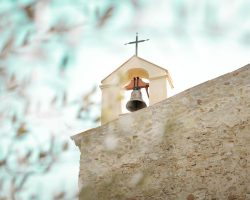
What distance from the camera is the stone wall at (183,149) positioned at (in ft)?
15.3

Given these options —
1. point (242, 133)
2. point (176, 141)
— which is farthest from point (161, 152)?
point (242, 133)

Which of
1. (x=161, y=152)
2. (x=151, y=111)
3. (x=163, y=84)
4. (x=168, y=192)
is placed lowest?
(x=168, y=192)

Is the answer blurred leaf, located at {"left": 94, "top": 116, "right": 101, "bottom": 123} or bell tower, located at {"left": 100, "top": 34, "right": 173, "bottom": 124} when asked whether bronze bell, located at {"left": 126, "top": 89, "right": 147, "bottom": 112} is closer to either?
bell tower, located at {"left": 100, "top": 34, "right": 173, "bottom": 124}

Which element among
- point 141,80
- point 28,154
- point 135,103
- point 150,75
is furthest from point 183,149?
point 28,154

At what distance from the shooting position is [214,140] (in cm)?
488

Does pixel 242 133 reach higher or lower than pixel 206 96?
lower

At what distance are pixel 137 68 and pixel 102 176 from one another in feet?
6.86

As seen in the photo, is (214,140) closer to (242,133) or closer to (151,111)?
(242,133)

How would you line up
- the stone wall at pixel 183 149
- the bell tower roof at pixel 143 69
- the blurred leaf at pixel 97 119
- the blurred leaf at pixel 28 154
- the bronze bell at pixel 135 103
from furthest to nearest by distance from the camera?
1. the bell tower roof at pixel 143 69
2. the bronze bell at pixel 135 103
3. the stone wall at pixel 183 149
4. the blurred leaf at pixel 97 119
5. the blurred leaf at pixel 28 154

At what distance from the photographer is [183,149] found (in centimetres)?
502

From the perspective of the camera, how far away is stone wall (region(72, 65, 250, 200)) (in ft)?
15.3

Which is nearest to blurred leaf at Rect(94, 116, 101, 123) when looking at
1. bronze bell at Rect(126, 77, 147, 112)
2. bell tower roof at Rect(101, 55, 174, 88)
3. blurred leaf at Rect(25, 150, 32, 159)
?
blurred leaf at Rect(25, 150, 32, 159)

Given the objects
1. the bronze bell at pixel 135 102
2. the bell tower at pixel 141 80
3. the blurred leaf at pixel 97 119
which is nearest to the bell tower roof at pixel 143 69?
the bell tower at pixel 141 80

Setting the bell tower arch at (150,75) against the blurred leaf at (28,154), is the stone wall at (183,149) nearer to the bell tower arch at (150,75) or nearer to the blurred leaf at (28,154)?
the bell tower arch at (150,75)
